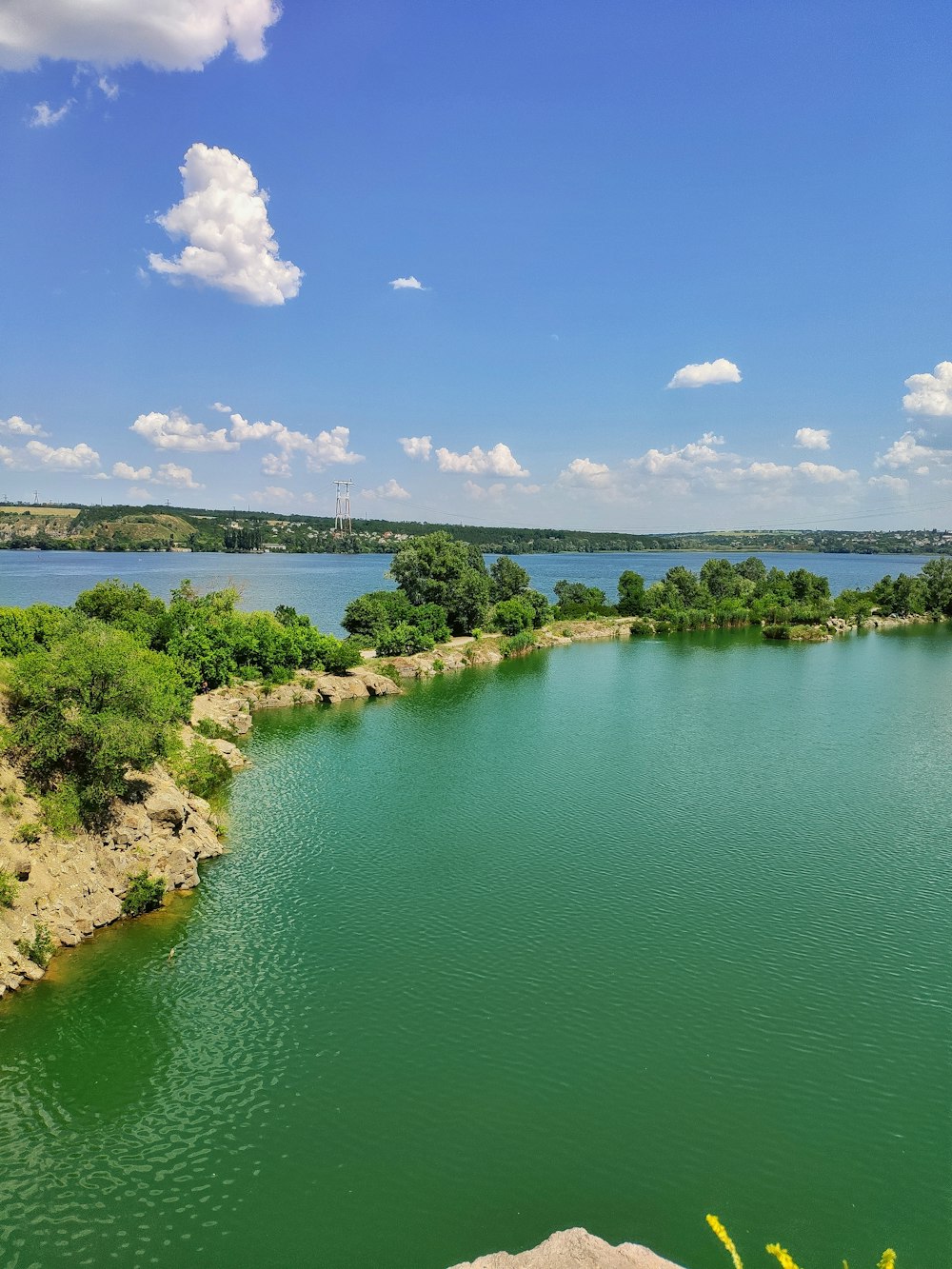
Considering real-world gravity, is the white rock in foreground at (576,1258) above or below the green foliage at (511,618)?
below

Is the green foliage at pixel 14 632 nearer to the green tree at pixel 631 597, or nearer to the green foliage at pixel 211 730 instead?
the green foliage at pixel 211 730

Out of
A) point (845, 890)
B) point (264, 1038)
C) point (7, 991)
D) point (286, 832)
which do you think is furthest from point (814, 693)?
point (7, 991)

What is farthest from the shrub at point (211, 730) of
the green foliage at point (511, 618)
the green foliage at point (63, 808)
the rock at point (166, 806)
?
the green foliage at point (511, 618)

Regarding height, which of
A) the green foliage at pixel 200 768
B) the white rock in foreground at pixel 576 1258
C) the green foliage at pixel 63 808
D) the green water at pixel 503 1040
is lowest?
the green water at pixel 503 1040

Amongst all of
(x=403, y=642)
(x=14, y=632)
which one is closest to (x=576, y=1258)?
(x=14, y=632)

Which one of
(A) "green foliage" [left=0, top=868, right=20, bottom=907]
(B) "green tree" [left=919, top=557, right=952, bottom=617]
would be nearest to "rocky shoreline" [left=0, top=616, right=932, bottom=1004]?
(A) "green foliage" [left=0, top=868, right=20, bottom=907]

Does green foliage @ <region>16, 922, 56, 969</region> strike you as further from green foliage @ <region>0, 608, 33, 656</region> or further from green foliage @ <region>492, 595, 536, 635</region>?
green foliage @ <region>492, 595, 536, 635</region>

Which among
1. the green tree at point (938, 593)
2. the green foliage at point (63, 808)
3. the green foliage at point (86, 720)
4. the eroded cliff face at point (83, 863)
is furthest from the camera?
the green tree at point (938, 593)
